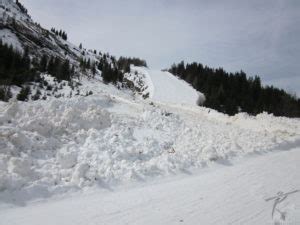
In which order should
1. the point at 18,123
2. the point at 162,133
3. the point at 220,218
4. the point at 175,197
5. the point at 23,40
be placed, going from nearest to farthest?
the point at 220,218 → the point at 175,197 → the point at 18,123 → the point at 162,133 → the point at 23,40

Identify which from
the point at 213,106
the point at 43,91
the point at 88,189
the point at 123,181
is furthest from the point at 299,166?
the point at 213,106

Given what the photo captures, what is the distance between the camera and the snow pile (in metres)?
6.43

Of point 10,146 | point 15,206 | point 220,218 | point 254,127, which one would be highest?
point 254,127

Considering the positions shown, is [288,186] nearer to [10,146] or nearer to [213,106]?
[10,146]

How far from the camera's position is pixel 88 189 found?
646 cm

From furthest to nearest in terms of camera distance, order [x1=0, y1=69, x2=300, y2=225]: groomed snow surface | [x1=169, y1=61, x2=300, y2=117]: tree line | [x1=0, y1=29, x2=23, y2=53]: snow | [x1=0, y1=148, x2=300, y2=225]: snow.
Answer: [x1=169, y1=61, x2=300, y2=117]: tree line, [x1=0, y1=29, x2=23, y2=53]: snow, [x1=0, y1=69, x2=300, y2=225]: groomed snow surface, [x1=0, y1=148, x2=300, y2=225]: snow

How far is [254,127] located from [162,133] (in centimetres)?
606

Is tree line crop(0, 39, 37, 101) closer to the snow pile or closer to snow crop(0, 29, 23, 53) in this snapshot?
the snow pile

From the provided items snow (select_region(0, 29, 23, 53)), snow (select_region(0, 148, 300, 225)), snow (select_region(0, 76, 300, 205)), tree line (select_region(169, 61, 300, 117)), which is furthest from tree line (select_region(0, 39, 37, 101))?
tree line (select_region(169, 61, 300, 117))

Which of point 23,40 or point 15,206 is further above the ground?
point 23,40

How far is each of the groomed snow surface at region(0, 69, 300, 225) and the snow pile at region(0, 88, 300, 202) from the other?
0.09ft

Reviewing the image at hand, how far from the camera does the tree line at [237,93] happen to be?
39.5m

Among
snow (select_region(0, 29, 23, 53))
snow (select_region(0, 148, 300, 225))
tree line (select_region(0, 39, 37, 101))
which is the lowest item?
snow (select_region(0, 148, 300, 225))

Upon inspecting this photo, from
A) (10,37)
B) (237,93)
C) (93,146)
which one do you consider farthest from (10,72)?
(237,93)
